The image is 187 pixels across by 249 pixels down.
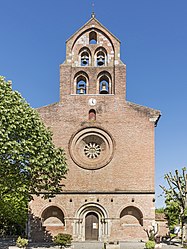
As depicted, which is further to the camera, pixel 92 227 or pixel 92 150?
pixel 92 150

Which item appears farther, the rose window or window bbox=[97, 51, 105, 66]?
window bbox=[97, 51, 105, 66]

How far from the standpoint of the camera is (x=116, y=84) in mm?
38125

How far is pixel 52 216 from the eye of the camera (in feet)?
118

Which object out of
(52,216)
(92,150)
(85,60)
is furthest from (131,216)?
(85,60)

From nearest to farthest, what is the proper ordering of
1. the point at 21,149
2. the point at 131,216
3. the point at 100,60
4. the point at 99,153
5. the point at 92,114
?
the point at 21,149 < the point at 131,216 < the point at 99,153 < the point at 92,114 < the point at 100,60

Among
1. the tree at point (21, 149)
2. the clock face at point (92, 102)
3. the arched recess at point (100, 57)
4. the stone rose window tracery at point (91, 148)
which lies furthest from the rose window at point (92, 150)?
the tree at point (21, 149)

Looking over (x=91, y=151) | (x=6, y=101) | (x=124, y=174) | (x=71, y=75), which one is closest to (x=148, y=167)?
(x=124, y=174)

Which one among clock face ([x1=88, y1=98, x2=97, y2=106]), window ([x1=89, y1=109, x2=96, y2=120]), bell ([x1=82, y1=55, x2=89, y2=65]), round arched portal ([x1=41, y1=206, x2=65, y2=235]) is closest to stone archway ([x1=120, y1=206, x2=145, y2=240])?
round arched portal ([x1=41, y1=206, x2=65, y2=235])

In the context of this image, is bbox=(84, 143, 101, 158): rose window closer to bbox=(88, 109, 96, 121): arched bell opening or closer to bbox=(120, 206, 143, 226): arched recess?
bbox=(88, 109, 96, 121): arched bell opening

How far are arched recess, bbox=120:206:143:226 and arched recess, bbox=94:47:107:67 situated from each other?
14598mm

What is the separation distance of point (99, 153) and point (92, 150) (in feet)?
2.54

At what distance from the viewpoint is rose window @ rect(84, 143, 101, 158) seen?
122 feet

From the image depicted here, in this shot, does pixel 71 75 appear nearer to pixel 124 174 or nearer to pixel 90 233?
pixel 124 174

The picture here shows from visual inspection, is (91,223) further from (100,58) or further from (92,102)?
(100,58)
